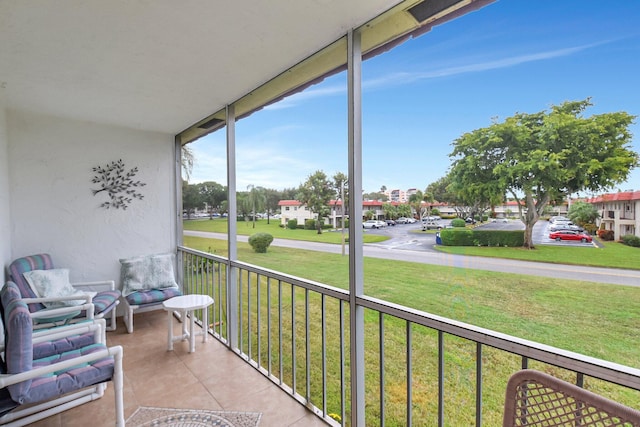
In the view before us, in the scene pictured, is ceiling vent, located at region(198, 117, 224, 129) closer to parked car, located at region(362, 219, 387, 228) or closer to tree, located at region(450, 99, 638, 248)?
parked car, located at region(362, 219, 387, 228)

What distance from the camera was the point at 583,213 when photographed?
1135 mm

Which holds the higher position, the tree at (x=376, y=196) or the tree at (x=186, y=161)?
the tree at (x=186, y=161)

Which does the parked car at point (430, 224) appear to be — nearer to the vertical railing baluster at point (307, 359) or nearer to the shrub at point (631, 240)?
the shrub at point (631, 240)

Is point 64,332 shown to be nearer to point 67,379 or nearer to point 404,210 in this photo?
point 67,379

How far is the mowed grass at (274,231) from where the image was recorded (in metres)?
2.07

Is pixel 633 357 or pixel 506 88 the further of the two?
→ pixel 506 88

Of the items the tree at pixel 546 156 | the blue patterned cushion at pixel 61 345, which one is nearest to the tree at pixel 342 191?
the tree at pixel 546 156

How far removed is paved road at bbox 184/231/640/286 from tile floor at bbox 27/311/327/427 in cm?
114

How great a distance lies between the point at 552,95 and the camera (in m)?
1.20

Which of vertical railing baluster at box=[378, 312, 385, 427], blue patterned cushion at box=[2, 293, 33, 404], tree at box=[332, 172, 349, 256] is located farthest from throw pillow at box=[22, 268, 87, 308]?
vertical railing baluster at box=[378, 312, 385, 427]

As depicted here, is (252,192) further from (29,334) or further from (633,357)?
(633,357)

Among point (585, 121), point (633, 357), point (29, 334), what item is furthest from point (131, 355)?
point (585, 121)

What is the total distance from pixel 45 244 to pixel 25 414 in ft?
6.42

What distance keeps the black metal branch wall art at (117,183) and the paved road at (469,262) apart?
2.80m
